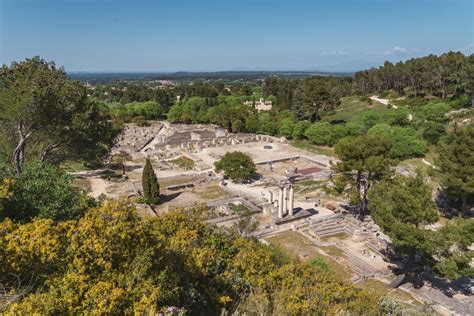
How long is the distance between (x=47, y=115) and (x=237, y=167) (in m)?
22.0

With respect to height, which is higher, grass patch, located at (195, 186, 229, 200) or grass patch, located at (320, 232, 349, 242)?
grass patch, located at (195, 186, 229, 200)

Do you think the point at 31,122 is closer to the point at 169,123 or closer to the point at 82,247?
the point at 82,247

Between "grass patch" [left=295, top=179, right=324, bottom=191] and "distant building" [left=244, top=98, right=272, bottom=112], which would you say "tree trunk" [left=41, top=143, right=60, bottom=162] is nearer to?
"grass patch" [left=295, top=179, right=324, bottom=191]

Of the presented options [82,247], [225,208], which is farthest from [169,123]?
[82,247]

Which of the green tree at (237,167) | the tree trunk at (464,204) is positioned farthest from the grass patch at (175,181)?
the tree trunk at (464,204)

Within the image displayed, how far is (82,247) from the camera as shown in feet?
25.0

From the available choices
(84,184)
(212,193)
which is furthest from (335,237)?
(84,184)

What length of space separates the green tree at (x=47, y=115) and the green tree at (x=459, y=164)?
26228 millimetres

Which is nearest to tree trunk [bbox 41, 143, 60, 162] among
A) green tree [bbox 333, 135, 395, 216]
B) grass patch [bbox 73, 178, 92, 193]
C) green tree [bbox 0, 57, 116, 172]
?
green tree [bbox 0, 57, 116, 172]

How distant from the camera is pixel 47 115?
1966 cm

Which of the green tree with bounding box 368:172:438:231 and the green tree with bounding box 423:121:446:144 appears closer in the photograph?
the green tree with bounding box 368:172:438:231

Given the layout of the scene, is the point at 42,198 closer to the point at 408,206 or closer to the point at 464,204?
the point at 408,206

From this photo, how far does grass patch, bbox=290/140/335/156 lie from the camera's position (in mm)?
52375

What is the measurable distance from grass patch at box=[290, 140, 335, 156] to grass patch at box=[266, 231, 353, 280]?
1103 inches
